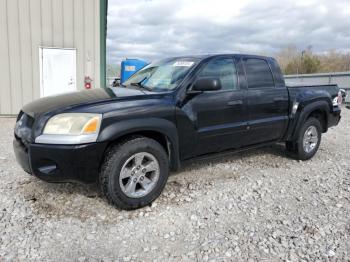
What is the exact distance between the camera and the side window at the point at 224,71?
13.7ft

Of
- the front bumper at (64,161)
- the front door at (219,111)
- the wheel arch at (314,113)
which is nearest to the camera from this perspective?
the front bumper at (64,161)

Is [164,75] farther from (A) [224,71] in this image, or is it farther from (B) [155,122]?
(B) [155,122]

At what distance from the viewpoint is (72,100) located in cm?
343

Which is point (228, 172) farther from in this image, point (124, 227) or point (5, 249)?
point (5, 249)

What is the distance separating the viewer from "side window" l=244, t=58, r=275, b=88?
4.59m

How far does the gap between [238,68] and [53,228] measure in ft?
9.98

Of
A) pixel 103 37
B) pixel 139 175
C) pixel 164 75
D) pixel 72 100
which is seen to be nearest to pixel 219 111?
pixel 164 75

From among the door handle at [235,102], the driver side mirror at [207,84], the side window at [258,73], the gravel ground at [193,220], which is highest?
the side window at [258,73]

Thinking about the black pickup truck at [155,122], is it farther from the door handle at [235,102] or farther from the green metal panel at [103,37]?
the green metal panel at [103,37]

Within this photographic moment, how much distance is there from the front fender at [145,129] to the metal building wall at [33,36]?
273 inches

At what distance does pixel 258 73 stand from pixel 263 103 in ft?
1.49

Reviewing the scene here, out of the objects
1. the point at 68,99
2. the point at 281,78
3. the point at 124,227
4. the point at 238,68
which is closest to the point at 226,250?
the point at 124,227

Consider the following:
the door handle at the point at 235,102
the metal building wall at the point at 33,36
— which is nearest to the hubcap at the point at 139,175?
the door handle at the point at 235,102

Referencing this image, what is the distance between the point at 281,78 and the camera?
16.5 feet
